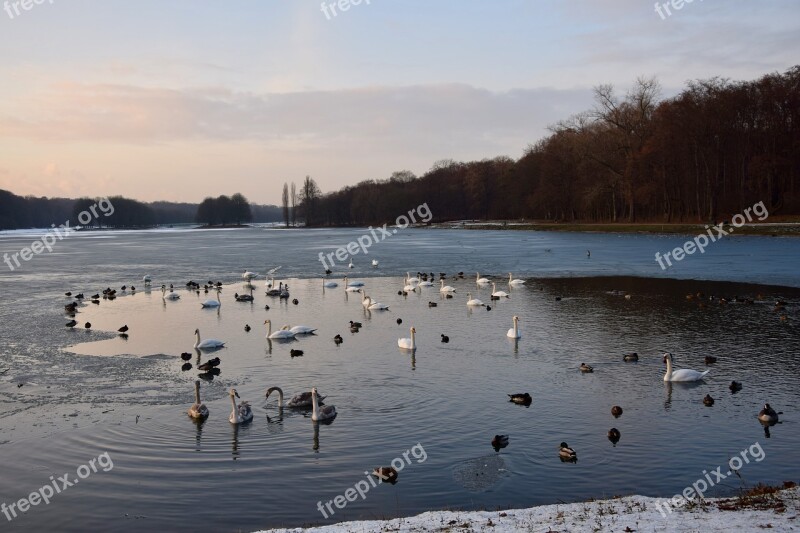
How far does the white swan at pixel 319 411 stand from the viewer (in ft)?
46.8

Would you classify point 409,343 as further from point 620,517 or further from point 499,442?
point 620,517

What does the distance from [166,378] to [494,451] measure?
9.71 meters

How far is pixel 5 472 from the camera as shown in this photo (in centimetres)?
1202

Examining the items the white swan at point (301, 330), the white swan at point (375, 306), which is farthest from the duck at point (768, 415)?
the white swan at point (375, 306)

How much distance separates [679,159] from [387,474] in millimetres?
76521

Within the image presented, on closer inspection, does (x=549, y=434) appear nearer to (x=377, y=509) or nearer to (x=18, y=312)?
(x=377, y=509)

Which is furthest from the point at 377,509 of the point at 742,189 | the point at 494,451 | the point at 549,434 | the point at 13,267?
the point at 742,189

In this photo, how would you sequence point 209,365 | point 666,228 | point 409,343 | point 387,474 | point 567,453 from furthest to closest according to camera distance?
point 666,228
point 409,343
point 209,365
point 567,453
point 387,474

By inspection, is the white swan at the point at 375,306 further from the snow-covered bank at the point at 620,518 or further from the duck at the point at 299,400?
the snow-covered bank at the point at 620,518

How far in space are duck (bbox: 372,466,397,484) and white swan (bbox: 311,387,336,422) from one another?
3082 millimetres

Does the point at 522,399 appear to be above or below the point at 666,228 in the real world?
below

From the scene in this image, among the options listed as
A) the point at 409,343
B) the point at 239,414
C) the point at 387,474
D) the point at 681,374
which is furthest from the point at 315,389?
the point at 681,374

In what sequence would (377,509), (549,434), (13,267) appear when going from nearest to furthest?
(377,509) → (549,434) → (13,267)

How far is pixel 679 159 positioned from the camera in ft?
260
